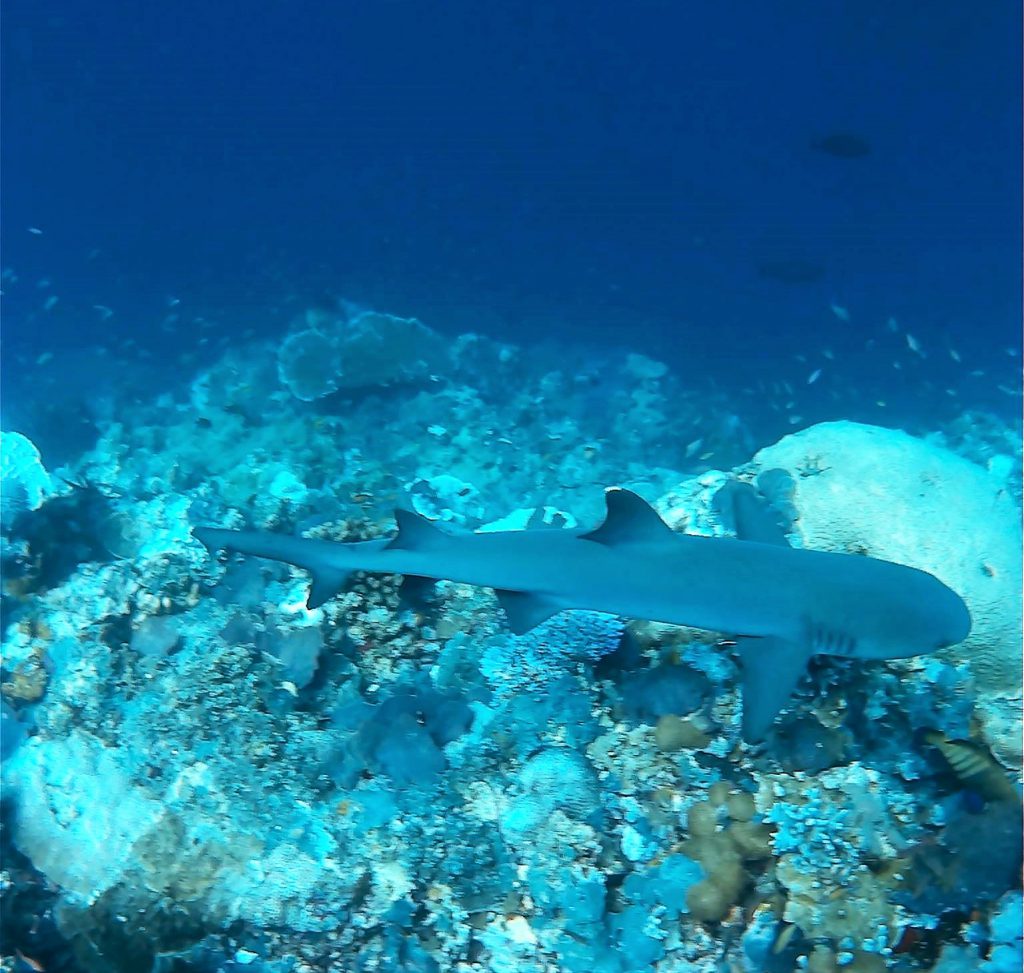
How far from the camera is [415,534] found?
3758 millimetres

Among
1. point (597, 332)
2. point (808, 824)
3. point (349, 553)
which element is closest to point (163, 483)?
point (349, 553)

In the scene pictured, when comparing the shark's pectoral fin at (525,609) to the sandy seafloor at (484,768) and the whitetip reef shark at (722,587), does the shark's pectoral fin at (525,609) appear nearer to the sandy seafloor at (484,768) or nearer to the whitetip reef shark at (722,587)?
the whitetip reef shark at (722,587)

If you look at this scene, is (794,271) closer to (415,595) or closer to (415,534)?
(415,595)

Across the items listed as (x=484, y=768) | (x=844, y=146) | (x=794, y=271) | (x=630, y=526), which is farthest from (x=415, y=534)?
(x=844, y=146)

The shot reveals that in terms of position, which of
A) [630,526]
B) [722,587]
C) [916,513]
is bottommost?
[722,587]

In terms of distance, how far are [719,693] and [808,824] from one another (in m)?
0.78

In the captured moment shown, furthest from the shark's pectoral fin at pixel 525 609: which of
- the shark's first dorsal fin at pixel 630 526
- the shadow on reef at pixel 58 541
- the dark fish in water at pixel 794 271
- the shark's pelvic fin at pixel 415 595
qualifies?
the dark fish in water at pixel 794 271

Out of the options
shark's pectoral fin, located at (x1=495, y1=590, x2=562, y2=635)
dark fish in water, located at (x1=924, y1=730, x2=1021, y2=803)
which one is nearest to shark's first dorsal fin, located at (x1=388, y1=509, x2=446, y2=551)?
shark's pectoral fin, located at (x1=495, y1=590, x2=562, y2=635)

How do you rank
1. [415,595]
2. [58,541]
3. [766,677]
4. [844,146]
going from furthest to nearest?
[844,146] < [58,541] < [415,595] < [766,677]

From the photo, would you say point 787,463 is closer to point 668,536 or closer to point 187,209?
point 668,536

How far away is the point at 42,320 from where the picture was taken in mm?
24156

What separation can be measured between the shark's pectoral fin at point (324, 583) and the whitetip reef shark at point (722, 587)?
48 centimetres

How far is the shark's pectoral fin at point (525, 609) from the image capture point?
3664 mm

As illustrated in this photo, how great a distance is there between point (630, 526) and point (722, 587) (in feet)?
1.78
